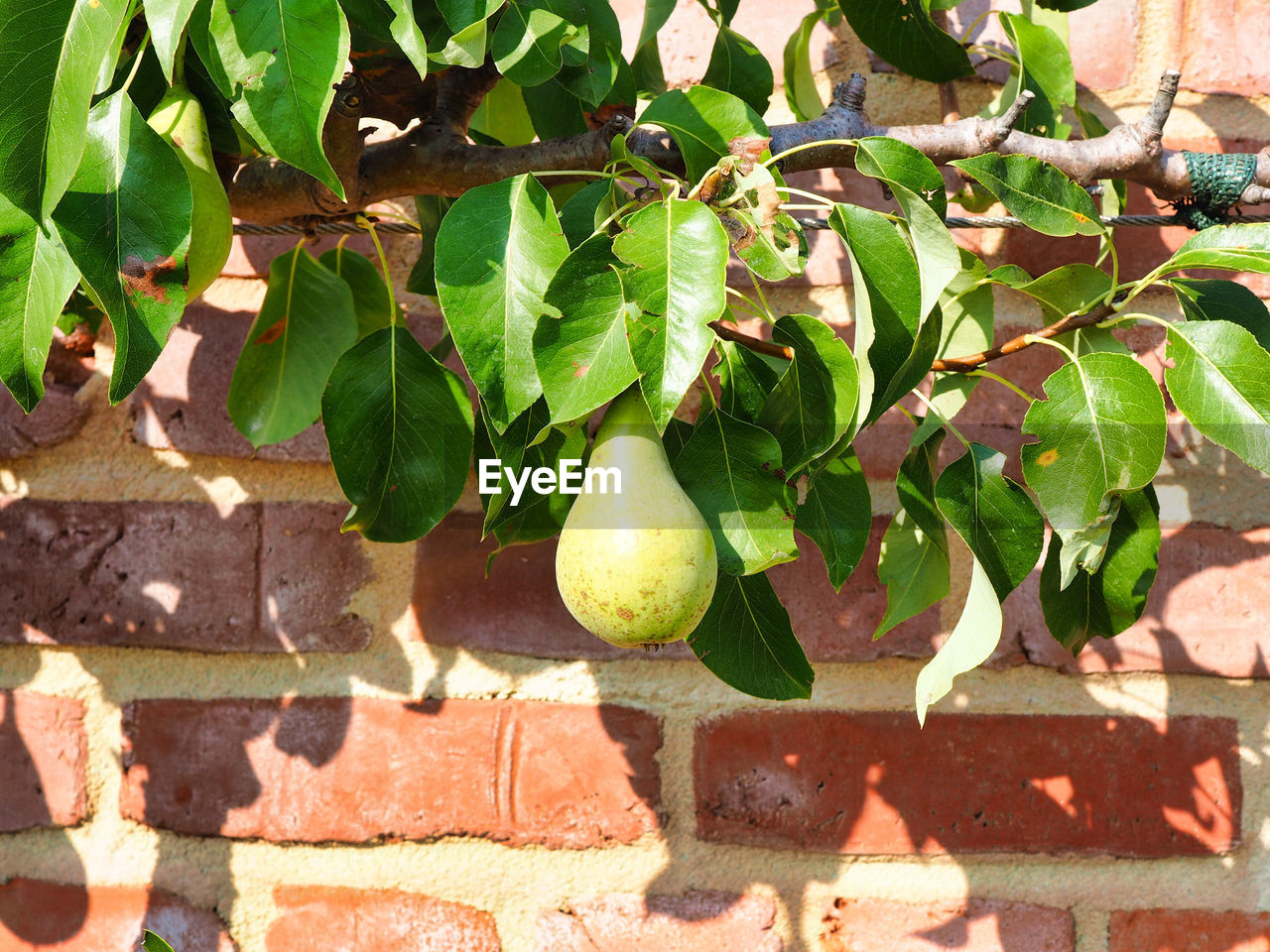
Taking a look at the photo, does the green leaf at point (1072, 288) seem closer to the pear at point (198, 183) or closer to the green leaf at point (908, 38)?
the green leaf at point (908, 38)

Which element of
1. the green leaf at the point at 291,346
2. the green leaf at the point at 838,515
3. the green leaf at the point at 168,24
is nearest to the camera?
the green leaf at the point at 168,24

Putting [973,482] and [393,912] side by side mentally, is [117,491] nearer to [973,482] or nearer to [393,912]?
[393,912]

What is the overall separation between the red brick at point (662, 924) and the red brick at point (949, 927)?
0.04 meters

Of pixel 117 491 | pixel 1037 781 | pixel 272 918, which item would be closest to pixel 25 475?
pixel 117 491

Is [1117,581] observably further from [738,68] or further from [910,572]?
[738,68]

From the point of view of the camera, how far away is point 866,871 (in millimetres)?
521

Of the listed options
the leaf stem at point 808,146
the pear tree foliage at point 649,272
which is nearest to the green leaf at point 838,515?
the pear tree foliage at point 649,272

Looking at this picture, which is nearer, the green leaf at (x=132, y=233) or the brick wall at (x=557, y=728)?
the green leaf at (x=132, y=233)

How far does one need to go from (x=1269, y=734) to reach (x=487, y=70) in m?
0.54

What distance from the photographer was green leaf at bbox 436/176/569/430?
10.8 inches

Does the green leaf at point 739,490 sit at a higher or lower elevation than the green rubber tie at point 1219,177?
lower

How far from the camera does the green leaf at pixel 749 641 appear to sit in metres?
0.36

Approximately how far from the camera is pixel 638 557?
0.28 m

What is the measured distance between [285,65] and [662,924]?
0.46 m
